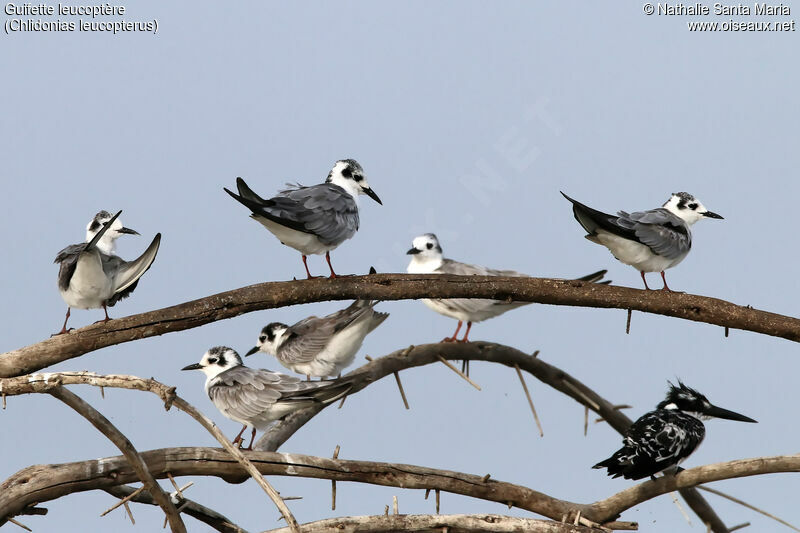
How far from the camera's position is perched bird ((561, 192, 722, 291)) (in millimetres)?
6602

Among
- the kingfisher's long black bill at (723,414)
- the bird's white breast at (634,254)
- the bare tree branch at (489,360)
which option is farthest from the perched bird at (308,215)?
the kingfisher's long black bill at (723,414)

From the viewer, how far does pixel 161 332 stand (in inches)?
247

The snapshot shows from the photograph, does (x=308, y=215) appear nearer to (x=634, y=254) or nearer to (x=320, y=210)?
(x=320, y=210)

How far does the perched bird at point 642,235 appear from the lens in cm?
660

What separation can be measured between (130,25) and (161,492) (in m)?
3.69

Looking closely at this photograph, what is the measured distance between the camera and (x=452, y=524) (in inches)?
253

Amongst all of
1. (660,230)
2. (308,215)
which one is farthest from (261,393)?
(660,230)

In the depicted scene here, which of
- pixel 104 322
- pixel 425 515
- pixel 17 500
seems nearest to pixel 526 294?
pixel 425 515

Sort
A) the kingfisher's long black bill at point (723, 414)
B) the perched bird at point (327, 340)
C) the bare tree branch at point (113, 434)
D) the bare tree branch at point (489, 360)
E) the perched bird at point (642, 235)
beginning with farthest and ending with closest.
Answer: the perched bird at point (327, 340)
the bare tree branch at point (489, 360)
the kingfisher's long black bill at point (723, 414)
the perched bird at point (642, 235)
the bare tree branch at point (113, 434)

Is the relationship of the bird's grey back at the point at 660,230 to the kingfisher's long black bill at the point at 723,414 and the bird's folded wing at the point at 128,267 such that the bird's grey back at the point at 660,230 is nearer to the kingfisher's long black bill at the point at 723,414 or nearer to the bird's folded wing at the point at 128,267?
the kingfisher's long black bill at the point at 723,414

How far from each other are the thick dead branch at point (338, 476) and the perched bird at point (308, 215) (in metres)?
1.32

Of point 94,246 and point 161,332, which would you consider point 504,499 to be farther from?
point 94,246

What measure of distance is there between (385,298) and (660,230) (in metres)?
2.11

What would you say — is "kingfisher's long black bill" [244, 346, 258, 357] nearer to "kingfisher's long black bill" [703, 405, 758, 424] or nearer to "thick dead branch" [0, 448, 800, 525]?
"thick dead branch" [0, 448, 800, 525]
